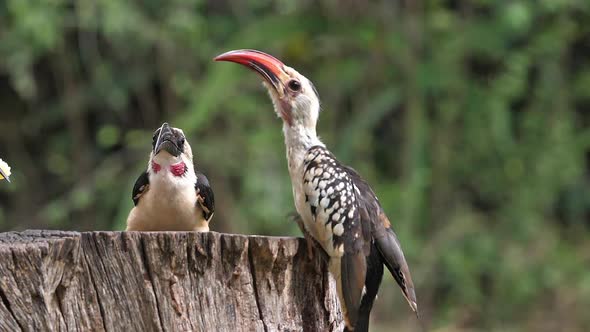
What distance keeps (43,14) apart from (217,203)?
2211 millimetres

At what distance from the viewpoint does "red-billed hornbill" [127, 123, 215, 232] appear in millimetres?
3924

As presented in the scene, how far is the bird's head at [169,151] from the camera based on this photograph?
387 cm

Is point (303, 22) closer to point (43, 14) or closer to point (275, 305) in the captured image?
point (43, 14)

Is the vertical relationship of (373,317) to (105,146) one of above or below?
below

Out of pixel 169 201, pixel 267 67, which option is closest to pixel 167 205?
pixel 169 201

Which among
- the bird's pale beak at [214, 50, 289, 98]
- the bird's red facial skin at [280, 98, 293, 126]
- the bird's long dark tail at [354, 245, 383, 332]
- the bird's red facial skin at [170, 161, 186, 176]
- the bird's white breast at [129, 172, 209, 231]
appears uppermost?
the bird's pale beak at [214, 50, 289, 98]

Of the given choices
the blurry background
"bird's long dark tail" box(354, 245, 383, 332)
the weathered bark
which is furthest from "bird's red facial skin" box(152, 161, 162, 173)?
the blurry background

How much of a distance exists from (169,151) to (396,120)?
556 cm

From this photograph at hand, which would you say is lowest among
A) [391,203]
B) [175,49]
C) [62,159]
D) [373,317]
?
[373,317]

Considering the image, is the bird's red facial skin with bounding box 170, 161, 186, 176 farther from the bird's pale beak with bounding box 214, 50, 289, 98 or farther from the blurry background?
the blurry background

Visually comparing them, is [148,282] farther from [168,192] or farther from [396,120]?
[396,120]

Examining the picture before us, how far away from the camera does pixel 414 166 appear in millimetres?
8484

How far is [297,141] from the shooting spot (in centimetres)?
395

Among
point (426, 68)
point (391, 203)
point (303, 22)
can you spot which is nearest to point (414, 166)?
point (391, 203)
